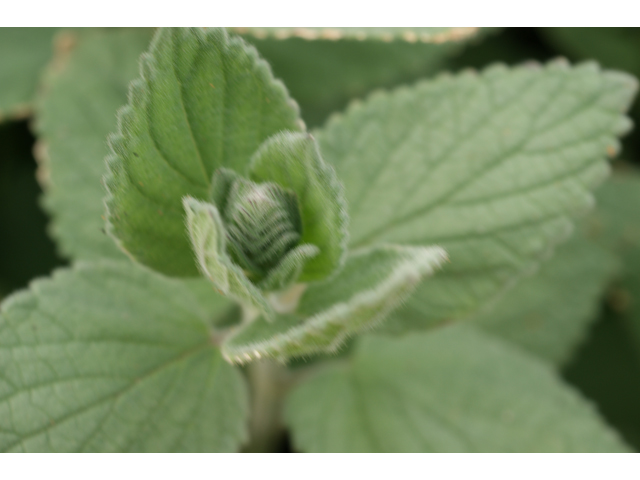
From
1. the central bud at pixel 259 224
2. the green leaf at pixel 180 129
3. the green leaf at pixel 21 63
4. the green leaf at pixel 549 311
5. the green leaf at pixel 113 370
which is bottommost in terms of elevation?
the green leaf at pixel 549 311

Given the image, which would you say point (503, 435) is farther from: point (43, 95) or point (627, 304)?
point (43, 95)

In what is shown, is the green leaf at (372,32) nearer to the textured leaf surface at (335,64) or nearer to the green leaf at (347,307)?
the textured leaf surface at (335,64)

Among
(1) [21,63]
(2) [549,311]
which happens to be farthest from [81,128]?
(2) [549,311]

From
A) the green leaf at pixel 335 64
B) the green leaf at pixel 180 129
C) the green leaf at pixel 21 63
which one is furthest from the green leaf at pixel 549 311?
the green leaf at pixel 21 63

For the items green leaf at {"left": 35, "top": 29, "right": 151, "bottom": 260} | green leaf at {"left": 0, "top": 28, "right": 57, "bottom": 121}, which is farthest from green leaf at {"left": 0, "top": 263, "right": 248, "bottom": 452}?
green leaf at {"left": 0, "top": 28, "right": 57, "bottom": 121}

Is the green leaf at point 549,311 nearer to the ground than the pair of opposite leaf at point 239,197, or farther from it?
nearer to the ground

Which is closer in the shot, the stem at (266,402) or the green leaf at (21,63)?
the stem at (266,402)

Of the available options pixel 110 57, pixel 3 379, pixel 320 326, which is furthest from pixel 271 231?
pixel 110 57
